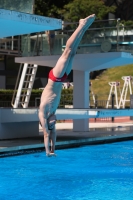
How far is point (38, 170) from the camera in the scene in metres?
14.1

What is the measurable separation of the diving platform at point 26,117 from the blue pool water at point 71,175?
1.41m

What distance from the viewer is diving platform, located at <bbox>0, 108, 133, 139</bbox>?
17797mm

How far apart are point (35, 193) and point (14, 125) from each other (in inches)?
343

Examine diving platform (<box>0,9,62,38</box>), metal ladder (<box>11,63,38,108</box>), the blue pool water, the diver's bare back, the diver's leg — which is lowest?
the blue pool water

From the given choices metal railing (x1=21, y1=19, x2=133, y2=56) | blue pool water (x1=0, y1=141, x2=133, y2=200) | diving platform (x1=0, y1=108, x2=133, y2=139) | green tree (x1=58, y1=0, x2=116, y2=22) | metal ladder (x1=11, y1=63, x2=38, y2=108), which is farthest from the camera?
green tree (x1=58, y1=0, x2=116, y2=22)

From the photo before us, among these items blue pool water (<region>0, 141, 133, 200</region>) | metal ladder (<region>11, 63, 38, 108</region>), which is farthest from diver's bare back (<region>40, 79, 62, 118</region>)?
metal ladder (<region>11, 63, 38, 108</region>)

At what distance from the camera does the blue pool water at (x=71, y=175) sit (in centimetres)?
1104

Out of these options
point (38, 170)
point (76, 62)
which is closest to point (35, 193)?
point (38, 170)

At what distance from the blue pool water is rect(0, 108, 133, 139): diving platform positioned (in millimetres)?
1413

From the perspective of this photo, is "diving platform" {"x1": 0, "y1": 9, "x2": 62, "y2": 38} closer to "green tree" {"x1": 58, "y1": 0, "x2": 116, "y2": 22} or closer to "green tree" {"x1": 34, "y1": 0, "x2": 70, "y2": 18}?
"green tree" {"x1": 34, "y1": 0, "x2": 70, "y2": 18}

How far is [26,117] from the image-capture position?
1783 cm

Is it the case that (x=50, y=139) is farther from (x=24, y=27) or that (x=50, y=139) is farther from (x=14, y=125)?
(x=14, y=125)

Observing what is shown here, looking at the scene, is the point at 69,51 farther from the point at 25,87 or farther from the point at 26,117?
the point at 25,87

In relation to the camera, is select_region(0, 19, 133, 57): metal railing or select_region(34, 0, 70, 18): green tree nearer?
select_region(0, 19, 133, 57): metal railing
